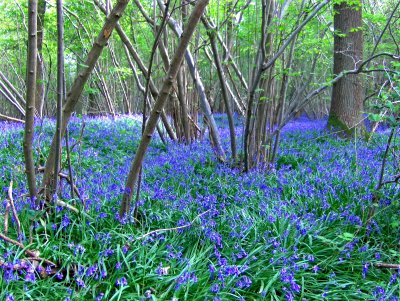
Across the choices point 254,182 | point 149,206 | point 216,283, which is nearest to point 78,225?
point 149,206

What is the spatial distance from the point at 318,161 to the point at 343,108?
3308 millimetres

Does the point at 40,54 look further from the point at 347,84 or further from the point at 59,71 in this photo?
the point at 347,84

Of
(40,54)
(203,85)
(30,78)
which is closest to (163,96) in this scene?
(30,78)

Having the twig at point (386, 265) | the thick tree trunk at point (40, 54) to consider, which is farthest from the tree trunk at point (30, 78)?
the twig at point (386, 265)

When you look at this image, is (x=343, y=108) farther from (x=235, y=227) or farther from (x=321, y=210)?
(x=235, y=227)

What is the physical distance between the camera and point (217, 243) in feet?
8.57

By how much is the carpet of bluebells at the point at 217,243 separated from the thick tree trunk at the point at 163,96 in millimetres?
258

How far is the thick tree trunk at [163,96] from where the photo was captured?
2.25 m

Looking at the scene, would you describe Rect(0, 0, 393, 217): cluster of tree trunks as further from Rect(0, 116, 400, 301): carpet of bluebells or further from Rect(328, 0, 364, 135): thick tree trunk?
Rect(0, 116, 400, 301): carpet of bluebells

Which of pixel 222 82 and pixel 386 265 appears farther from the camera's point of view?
pixel 222 82

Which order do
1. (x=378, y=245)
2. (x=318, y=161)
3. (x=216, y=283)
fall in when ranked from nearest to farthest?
1. (x=216, y=283)
2. (x=378, y=245)
3. (x=318, y=161)

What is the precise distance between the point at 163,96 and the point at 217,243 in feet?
3.58

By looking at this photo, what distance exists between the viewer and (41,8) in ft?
26.2

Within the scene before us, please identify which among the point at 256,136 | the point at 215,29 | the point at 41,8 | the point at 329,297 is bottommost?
the point at 329,297
